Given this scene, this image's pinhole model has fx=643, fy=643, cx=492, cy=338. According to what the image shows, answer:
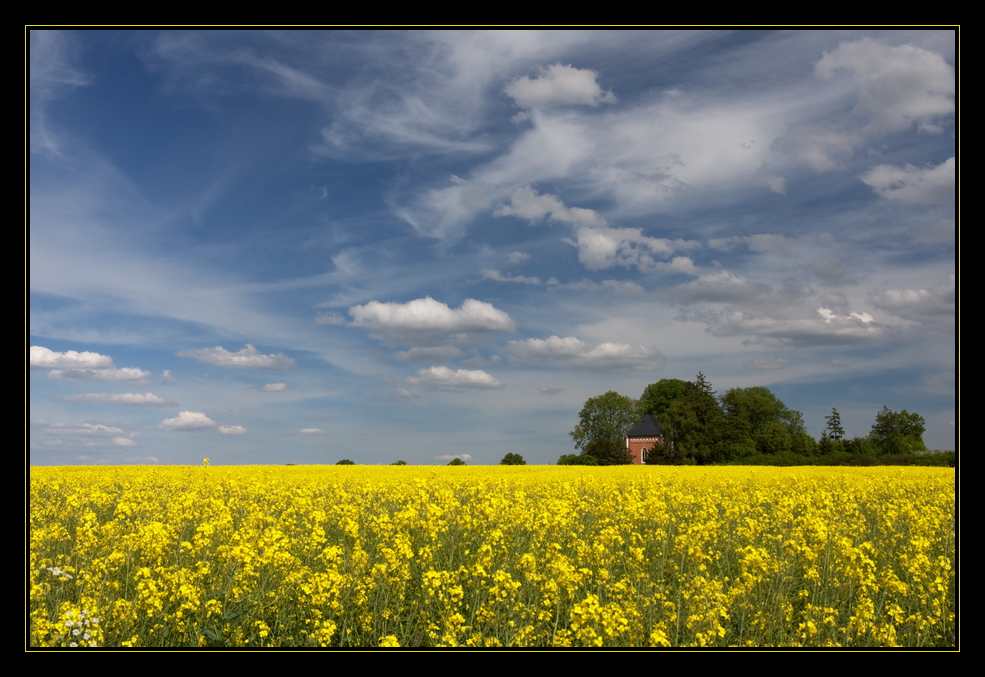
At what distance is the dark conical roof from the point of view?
233ft

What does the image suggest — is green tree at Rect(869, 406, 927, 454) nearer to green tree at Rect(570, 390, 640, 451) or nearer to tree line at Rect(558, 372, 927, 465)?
tree line at Rect(558, 372, 927, 465)

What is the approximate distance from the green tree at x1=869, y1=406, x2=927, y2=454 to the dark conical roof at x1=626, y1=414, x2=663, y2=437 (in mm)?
20641

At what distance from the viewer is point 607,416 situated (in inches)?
3066

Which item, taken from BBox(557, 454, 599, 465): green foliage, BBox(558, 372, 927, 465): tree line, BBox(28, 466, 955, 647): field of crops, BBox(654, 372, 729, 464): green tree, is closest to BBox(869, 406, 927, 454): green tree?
BBox(558, 372, 927, 465): tree line

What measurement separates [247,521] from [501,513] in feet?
10.5

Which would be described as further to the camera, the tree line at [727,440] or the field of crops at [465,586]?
the tree line at [727,440]

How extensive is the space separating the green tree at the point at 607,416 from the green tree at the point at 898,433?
26037mm

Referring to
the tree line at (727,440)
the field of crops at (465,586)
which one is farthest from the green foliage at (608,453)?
the field of crops at (465,586)

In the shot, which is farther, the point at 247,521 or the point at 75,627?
the point at 247,521

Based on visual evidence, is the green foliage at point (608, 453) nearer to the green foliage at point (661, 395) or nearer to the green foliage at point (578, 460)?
the green foliage at point (578, 460)

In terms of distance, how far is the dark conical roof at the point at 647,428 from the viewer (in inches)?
2798
